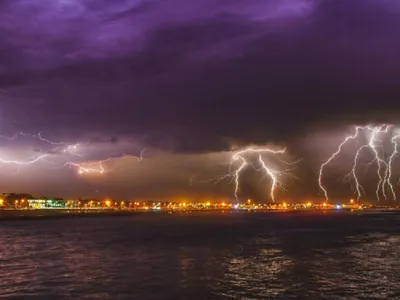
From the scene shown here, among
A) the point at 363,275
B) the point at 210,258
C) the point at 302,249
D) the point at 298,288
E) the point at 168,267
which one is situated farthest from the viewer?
the point at 302,249

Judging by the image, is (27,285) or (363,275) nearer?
(27,285)

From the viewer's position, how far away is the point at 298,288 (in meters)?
24.1

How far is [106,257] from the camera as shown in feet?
123

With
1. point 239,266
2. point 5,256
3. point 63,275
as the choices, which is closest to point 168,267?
point 239,266

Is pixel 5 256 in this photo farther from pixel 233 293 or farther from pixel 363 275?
pixel 363 275

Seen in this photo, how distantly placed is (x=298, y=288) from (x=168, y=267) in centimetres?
1038

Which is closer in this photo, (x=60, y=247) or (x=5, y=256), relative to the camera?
(x=5, y=256)

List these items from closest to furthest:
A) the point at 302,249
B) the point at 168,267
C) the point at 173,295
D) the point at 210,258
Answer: the point at 173,295, the point at 168,267, the point at 210,258, the point at 302,249

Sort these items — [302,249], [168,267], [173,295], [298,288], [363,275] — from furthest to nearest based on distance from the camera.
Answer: [302,249] → [168,267] → [363,275] → [298,288] → [173,295]

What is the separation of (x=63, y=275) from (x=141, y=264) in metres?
6.26

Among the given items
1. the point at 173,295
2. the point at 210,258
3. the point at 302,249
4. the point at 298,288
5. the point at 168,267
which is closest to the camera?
the point at 173,295

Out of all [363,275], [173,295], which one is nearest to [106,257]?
[173,295]

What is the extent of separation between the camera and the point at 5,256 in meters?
38.4

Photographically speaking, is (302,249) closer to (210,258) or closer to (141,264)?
(210,258)
